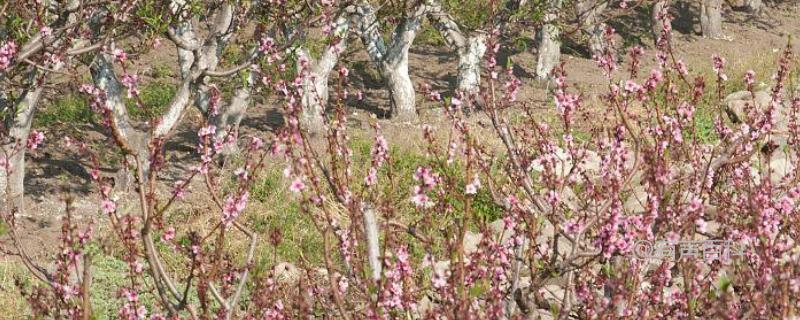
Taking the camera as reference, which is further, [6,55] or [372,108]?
[372,108]

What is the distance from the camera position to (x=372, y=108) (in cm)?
1773

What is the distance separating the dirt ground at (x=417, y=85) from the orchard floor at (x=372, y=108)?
0.01 m

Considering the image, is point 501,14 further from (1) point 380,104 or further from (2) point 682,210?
(2) point 682,210

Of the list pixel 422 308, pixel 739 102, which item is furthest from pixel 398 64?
pixel 422 308

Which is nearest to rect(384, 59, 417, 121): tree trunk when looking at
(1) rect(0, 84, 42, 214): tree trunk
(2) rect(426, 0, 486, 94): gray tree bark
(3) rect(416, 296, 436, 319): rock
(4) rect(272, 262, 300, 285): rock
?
(2) rect(426, 0, 486, 94): gray tree bark

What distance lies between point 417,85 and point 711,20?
8680 millimetres

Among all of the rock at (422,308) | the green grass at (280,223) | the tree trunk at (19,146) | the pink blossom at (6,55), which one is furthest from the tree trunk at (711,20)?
the pink blossom at (6,55)

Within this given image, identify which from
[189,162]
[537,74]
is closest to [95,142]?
[189,162]

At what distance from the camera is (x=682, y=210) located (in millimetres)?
6336

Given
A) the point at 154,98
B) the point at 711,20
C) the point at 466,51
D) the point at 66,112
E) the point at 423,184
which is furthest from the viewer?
the point at 711,20

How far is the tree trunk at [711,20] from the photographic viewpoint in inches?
974

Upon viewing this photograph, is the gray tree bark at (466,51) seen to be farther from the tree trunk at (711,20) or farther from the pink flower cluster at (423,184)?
the pink flower cluster at (423,184)

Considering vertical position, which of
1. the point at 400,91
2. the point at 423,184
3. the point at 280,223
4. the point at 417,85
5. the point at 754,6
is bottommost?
the point at 280,223

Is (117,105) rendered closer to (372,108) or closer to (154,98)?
(154,98)
